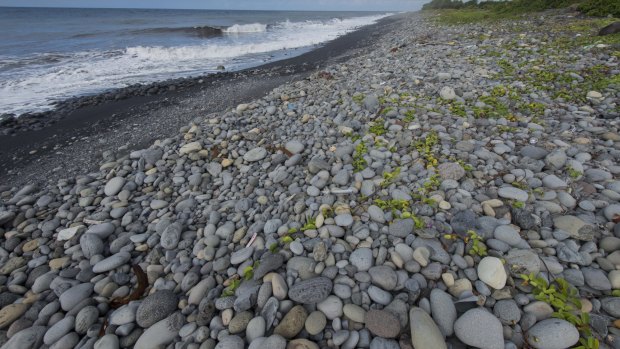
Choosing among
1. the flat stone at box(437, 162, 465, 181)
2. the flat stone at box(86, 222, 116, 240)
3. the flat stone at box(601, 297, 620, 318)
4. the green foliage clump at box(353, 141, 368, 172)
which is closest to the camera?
the flat stone at box(601, 297, 620, 318)

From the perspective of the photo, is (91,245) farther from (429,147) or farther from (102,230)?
(429,147)

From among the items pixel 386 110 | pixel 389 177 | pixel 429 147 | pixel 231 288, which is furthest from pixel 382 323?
pixel 386 110

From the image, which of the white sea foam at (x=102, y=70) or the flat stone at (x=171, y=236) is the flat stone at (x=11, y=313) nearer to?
the flat stone at (x=171, y=236)

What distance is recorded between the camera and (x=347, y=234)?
271 centimetres

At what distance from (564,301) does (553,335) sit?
323 mm

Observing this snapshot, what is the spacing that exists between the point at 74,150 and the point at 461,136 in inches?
294

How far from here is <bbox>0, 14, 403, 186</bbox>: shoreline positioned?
17.8ft

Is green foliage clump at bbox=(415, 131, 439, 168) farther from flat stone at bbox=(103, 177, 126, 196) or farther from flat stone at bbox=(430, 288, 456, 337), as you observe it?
flat stone at bbox=(103, 177, 126, 196)

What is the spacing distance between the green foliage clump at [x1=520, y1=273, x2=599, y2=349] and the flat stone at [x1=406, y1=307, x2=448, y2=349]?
2.50 ft

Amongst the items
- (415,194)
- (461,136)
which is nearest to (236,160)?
(415,194)

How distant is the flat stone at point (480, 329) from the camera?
1.73 m

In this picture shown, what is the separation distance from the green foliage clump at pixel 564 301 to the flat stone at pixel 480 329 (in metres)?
0.40

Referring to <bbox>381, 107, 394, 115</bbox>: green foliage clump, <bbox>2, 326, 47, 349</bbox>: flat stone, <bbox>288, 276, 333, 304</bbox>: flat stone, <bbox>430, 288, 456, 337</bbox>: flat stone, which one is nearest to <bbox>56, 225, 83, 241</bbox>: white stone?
<bbox>2, 326, 47, 349</bbox>: flat stone

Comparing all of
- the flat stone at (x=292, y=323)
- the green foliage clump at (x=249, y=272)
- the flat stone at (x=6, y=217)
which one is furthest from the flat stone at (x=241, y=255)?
the flat stone at (x=6, y=217)
